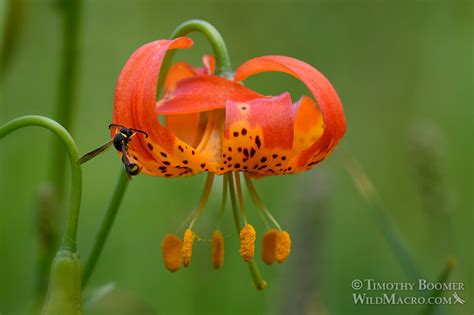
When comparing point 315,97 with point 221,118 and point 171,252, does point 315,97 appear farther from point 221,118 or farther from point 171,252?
point 171,252

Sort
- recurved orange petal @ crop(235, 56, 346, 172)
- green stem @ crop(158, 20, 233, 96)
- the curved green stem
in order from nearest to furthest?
the curved green stem
recurved orange petal @ crop(235, 56, 346, 172)
green stem @ crop(158, 20, 233, 96)

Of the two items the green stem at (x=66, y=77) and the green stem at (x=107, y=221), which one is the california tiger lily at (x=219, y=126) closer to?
the green stem at (x=107, y=221)

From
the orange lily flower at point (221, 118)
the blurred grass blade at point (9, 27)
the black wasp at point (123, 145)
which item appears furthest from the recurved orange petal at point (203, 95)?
the blurred grass blade at point (9, 27)

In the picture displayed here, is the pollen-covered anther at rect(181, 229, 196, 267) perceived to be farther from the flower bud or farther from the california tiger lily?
the flower bud

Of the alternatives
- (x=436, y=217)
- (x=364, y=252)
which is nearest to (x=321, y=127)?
(x=436, y=217)

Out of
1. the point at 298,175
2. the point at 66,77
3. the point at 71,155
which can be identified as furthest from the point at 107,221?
the point at 298,175

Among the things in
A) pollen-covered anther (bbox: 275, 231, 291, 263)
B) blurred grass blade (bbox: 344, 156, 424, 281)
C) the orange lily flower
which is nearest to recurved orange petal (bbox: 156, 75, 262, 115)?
the orange lily flower
